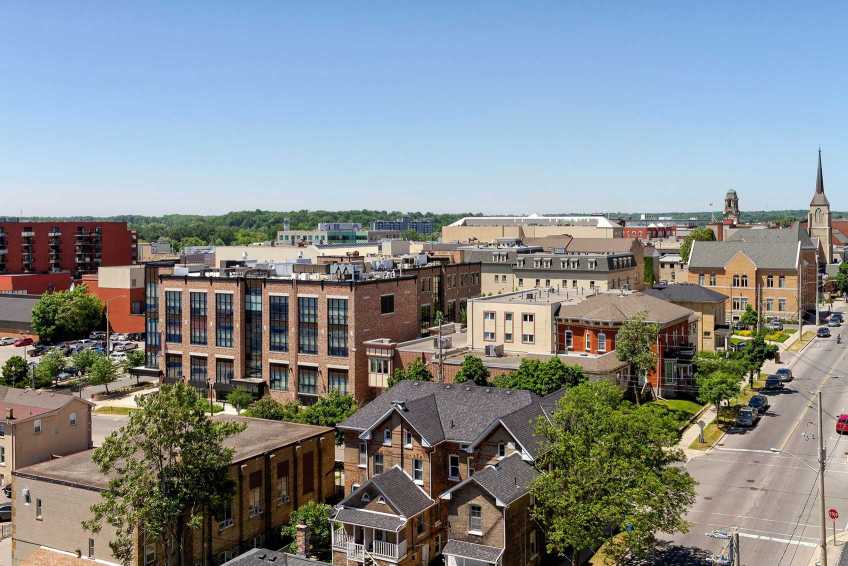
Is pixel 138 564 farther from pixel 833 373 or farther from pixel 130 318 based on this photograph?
pixel 130 318

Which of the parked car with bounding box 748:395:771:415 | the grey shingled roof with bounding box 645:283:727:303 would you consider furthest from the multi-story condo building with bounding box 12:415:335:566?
the grey shingled roof with bounding box 645:283:727:303

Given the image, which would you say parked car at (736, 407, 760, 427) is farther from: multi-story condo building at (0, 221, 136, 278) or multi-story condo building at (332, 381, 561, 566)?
multi-story condo building at (0, 221, 136, 278)

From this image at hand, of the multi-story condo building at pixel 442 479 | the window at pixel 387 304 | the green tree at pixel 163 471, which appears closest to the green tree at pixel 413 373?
the window at pixel 387 304

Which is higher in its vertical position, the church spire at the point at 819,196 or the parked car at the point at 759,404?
the church spire at the point at 819,196

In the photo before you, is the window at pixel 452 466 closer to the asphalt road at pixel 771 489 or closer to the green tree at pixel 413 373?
the asphalt road at pixel 771 489

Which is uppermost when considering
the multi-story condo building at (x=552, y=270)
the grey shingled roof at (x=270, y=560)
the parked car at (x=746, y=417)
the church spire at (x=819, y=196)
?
the church spire at (x=819, y=196)

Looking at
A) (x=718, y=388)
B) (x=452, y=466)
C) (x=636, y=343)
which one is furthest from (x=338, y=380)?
(x=718, y=388)

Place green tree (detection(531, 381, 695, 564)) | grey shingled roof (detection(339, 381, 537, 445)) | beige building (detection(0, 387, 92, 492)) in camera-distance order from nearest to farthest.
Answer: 1. green tree (detection(531, 381, 695, 564))
2. grey shingled roof (detection(339, 381, 537, 445))
3. beige building (detection(0, 387, 92, 492))
